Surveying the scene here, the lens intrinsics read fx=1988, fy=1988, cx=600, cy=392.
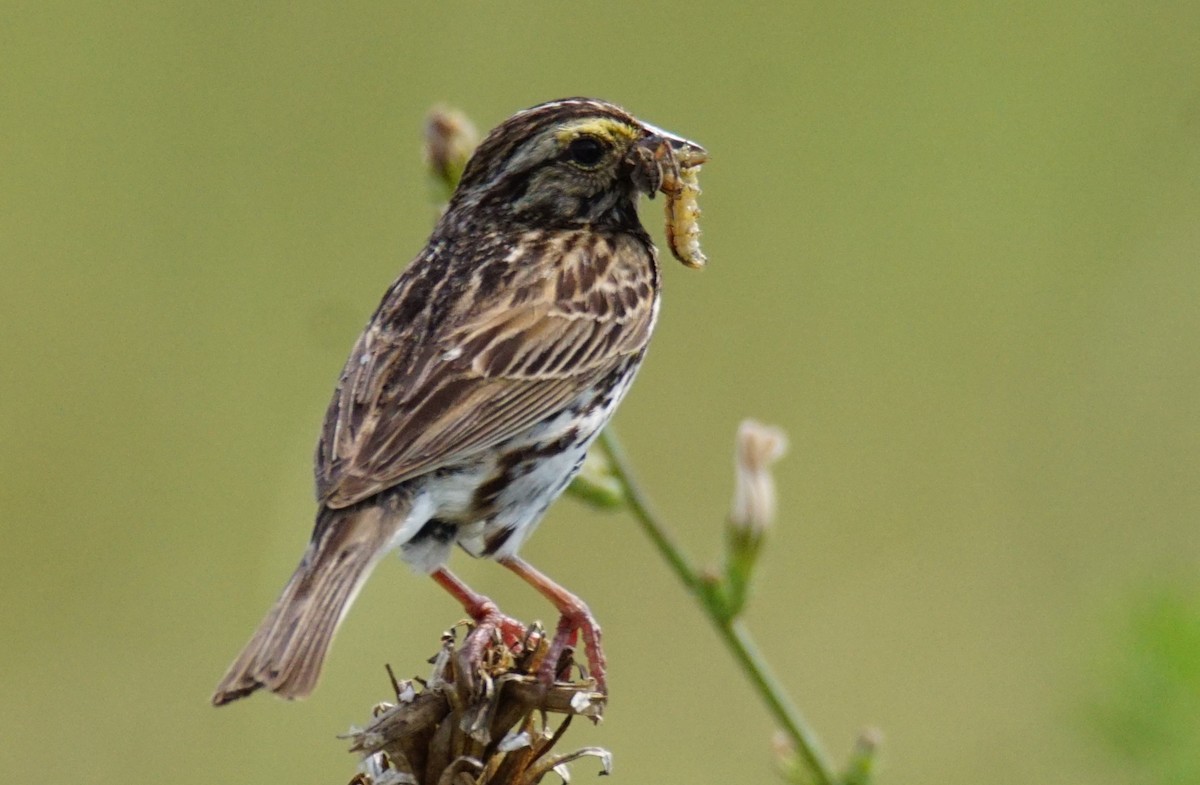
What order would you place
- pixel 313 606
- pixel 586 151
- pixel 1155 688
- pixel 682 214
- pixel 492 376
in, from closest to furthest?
pixel 313 606 → pixel 1155 688 → pixel 492 376 → pixel 682 214 → pixel 586 151

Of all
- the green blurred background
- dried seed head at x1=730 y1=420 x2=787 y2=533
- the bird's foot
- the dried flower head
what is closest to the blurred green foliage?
dried seed head at x1=730 y1=420 x2=787 y2=533

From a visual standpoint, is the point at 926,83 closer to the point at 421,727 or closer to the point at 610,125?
the point at 610,125

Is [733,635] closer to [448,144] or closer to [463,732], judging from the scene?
[463,732]

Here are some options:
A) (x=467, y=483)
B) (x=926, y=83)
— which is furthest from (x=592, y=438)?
(x=926, y=83)

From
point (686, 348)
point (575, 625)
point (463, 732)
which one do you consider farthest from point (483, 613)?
point (686, 348)

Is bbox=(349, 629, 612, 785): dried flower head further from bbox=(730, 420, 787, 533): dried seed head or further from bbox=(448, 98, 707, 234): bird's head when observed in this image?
bbox=(448, 98, 707, 234): bird's head

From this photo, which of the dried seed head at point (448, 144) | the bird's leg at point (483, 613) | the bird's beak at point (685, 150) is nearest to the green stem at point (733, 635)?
the bird's leg at point (483, 613)

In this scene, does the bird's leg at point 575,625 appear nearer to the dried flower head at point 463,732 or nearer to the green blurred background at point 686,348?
the dried flower head at point 463,732
